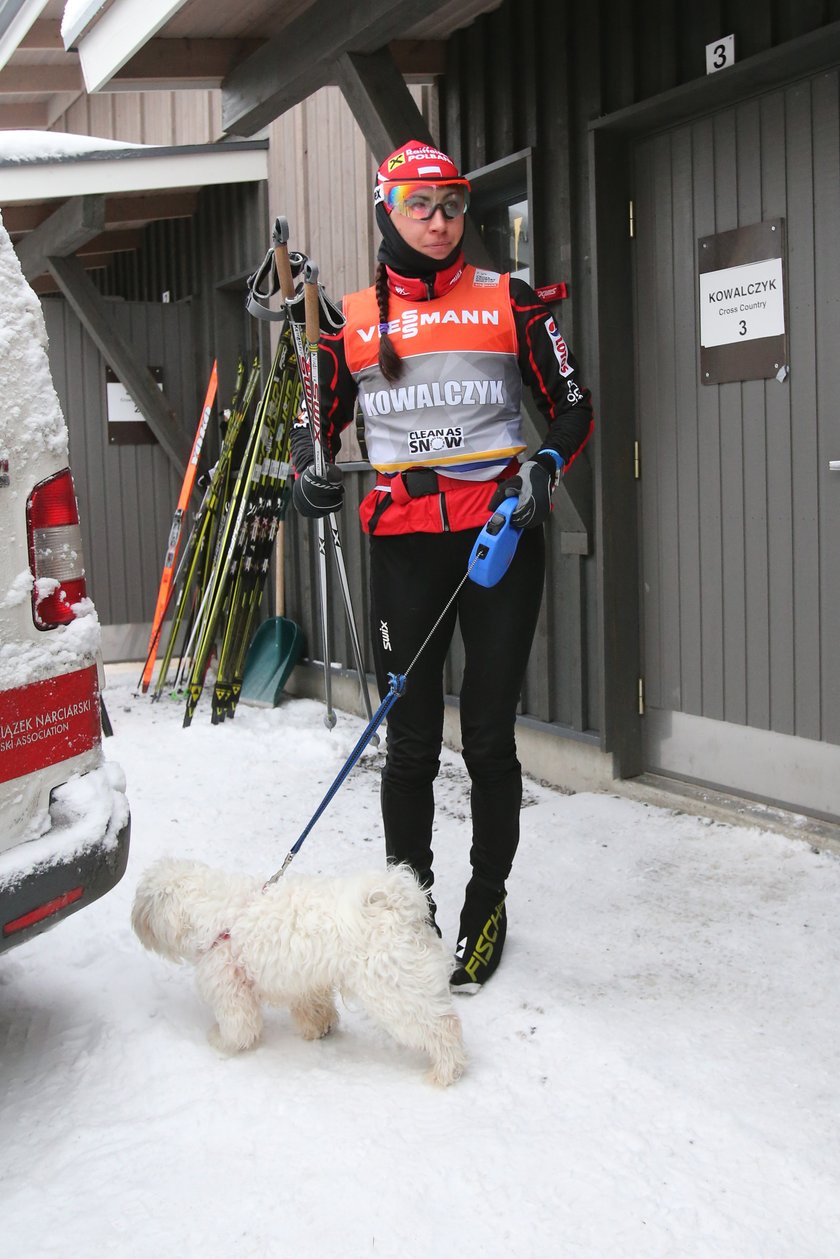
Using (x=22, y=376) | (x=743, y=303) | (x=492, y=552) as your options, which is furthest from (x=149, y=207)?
(x=492, y=552)

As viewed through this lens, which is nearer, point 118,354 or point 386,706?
point 386,706

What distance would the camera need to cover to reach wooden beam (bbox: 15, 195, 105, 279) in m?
6.92

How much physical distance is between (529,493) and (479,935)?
1132mm

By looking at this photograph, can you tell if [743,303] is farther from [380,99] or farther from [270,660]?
[270,660]

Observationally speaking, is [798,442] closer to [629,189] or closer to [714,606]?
[714,606]

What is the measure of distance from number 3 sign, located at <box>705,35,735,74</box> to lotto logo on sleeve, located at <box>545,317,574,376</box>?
59.9 inches

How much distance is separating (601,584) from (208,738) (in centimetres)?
240

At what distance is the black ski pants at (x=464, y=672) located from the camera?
286 centimetres

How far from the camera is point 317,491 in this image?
300cm

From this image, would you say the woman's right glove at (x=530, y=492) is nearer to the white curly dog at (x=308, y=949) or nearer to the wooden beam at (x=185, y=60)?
the white curly dog at (x=308, y=949)

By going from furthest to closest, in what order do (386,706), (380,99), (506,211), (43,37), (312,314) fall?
(43,37) → (506,211) → (380,99) → (312,314) → (386,706)

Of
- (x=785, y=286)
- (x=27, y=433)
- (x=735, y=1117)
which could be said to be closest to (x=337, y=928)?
(x=735, y=1117)

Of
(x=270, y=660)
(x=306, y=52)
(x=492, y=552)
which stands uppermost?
(x=306, y=52)

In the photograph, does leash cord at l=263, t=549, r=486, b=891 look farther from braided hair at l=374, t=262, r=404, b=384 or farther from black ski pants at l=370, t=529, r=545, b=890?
braided hair at l=374, t=262, r=404, b=384
